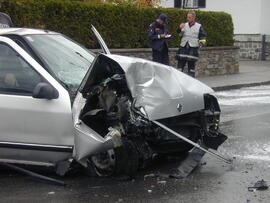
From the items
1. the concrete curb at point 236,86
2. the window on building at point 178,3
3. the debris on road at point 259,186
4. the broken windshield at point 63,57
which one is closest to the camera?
the debris on road at point 259,186

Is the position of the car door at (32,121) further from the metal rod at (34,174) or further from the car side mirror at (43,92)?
the metal rod at (34,174)

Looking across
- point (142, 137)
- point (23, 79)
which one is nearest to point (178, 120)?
point (142, 137)

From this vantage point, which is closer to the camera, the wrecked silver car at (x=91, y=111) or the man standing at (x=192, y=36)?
the wrecked silver car at (x=91, y=111)

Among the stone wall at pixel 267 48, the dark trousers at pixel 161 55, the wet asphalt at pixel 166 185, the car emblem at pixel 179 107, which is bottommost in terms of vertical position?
the stone wall at pixel 267 48

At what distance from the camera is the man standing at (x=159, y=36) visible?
14.8 metres

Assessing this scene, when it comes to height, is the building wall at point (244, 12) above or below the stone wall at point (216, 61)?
above

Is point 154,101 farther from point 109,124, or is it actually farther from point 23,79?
point 23,79

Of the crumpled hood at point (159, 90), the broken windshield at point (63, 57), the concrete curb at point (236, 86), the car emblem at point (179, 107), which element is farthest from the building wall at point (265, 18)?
the car emblem at point (179, 107)

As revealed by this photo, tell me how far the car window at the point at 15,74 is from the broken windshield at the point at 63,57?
224 mm

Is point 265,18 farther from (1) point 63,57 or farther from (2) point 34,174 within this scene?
(2) point 34,174

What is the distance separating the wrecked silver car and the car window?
11 millimetres

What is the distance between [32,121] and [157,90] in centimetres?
133

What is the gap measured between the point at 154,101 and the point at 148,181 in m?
0.87

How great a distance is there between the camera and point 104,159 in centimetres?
576
